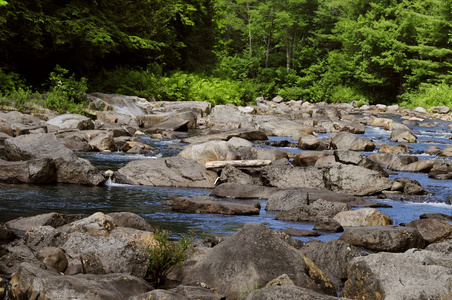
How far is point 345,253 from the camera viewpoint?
5.55 m

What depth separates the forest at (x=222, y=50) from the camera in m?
22.2

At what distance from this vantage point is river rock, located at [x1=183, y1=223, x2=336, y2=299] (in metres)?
4.65

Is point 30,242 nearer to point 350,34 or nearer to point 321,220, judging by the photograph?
point 321,220

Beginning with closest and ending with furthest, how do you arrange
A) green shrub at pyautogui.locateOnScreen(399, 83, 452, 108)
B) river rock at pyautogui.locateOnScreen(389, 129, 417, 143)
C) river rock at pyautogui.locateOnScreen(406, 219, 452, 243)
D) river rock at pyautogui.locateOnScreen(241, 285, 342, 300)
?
river rock at pyautogui.locateOnScreen(241, 285, 342, 300)
river rock at pyautogui.locateOnScreen(406, 219, 452, 243)
river rock at pyautogui.locateOnScreen(389, 129, 417, 143)
green shrub at pyautogui.locateOnScreen(399, 83, 452, 108)

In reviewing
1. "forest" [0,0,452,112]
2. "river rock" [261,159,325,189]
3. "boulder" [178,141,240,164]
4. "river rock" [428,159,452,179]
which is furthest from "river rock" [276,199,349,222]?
"forest" [0,0,452,112]

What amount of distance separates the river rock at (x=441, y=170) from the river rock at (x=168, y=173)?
17.1 feet

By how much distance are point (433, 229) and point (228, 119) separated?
52.4 ft

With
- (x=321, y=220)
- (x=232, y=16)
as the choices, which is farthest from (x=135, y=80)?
(x=232, y=16)

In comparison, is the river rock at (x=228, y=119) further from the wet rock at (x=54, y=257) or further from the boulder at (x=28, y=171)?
the wet rock at (x=54, y=257)

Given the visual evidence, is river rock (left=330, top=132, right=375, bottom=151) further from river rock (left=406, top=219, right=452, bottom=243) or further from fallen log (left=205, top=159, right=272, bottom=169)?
river rock (left=406, top=219, right=452, bottom=243)

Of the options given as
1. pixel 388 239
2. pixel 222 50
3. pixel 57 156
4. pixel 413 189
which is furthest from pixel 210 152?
pixel 222 50

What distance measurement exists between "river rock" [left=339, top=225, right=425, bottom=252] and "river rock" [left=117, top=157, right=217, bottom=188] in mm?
4746

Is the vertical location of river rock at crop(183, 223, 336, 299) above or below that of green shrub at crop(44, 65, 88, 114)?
above

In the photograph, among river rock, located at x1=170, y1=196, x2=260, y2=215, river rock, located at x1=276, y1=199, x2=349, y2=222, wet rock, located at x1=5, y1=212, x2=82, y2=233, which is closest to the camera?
wet rock, located at x1=5, y1=212, x2=82, y2=233
